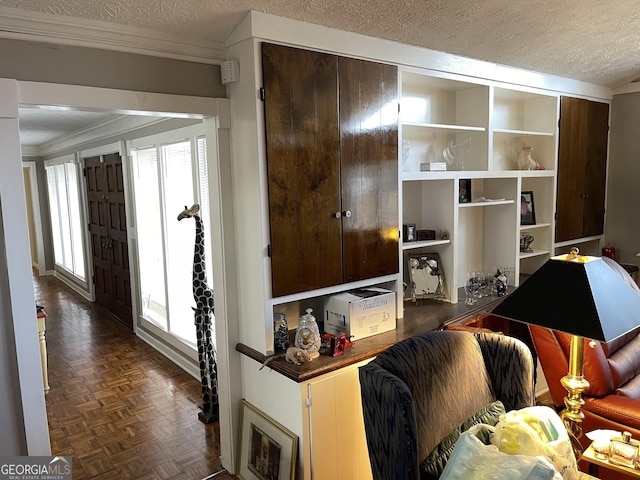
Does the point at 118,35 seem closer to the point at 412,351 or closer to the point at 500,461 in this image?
the point at 412,351

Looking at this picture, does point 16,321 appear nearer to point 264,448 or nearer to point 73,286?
point 264,448

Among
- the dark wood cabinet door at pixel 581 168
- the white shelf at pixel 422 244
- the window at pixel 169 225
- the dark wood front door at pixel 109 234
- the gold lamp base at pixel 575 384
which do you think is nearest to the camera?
the gold lamp base at pixel 575 384

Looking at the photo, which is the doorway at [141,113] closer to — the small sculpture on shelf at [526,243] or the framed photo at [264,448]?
the framed photo at [264,448]

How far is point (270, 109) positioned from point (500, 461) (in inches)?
65.9

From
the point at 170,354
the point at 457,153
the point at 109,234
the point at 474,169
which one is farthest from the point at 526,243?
the point at 109,234

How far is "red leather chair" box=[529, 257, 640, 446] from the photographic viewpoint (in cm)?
221

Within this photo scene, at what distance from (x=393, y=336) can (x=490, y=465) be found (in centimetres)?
124

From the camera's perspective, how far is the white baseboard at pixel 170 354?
13.0ft

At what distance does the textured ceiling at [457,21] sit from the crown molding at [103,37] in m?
0.03

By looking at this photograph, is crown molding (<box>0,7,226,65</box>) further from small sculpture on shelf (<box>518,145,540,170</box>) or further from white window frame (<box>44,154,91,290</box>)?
white window frame (<box>44,154,91,290</box>)

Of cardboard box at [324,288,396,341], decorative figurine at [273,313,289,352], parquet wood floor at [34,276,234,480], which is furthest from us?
parquet wood floor at [34,276,234,480]

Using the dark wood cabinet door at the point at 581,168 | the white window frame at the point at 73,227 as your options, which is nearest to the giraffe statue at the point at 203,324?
the dark wood cabinet door at the point at 581,168

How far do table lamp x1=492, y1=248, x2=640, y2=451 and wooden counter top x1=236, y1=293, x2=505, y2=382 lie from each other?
798 mm

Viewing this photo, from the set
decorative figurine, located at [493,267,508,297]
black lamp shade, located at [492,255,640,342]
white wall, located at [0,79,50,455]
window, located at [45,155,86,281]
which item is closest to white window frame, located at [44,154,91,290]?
window, located at [45,155,86,281]
